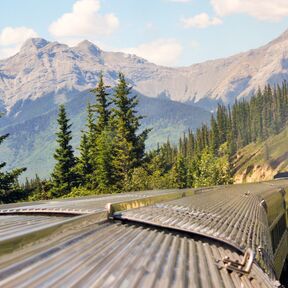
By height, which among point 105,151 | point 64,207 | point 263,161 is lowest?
point 64,207

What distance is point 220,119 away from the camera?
174 m

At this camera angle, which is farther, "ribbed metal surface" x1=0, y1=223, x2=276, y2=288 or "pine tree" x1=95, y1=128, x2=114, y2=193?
"pine tree" x1=95, y1=128, x2=114, y2=193

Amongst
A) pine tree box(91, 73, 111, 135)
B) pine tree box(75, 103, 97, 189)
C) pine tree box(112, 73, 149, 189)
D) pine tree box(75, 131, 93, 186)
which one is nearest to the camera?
pine tree box(112, 73, 149, 189)

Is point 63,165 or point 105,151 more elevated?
point 105,151

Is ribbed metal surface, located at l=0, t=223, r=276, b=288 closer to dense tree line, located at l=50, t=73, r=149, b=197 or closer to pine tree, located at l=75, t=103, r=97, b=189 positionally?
dense tree line, located at l=50, t=73, r=149, b=197

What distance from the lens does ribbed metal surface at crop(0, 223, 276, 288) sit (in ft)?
13.7

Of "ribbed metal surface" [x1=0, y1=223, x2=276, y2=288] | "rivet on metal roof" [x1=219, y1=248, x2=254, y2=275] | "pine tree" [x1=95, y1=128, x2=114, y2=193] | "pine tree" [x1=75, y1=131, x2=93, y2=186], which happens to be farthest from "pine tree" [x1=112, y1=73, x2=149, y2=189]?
"rivet on metal roof" [x1=219, y1=248, x2=254, y2=275]

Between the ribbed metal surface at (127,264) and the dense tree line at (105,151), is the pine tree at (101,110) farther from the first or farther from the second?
the ribbed metal surface at (127,264)

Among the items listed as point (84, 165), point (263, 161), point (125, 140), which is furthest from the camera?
point (263, 161)

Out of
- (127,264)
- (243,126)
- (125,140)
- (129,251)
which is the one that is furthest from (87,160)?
(243,126)

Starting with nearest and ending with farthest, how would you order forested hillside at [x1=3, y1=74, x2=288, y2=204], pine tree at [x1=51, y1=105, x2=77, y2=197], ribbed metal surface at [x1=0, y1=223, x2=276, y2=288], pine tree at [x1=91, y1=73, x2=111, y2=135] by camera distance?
ribbed metal surface at [x1=0, y1=223, x2=276, y2=288] → forested hillside at [x1=3, y1=74, x2=288, y2=204] → pine tree at [x1=51, y1=105, x2=77, y2=197] → pine tree at [x1=91, y1=73, x2=111, y2=135]

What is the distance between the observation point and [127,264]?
16.6 feet

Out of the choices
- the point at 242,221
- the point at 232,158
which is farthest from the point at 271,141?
the point at 242,221

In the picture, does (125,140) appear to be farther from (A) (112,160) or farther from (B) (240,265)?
(B) (240,265)
